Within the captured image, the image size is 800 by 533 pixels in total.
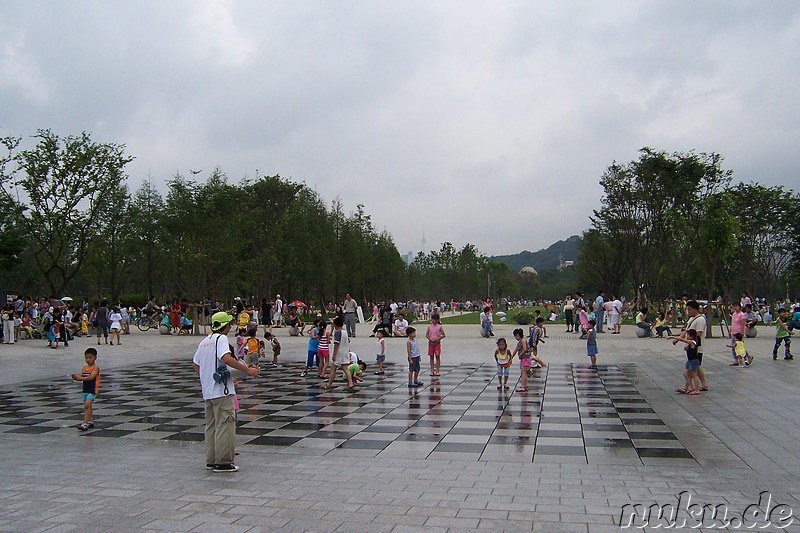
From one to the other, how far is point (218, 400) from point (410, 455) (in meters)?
2.28

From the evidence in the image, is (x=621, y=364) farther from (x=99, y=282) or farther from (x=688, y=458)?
(x=99, y=282)

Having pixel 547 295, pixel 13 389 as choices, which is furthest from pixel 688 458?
pixel 547 295

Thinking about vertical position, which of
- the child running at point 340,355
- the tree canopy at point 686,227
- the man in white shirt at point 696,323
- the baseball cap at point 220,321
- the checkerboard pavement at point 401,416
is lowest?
the checkerboard pavement at point 401,416

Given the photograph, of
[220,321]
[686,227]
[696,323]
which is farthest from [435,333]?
[686,227]

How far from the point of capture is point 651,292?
4862 centimetres

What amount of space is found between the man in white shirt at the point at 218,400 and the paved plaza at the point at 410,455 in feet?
0.72

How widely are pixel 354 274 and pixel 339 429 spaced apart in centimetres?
4505

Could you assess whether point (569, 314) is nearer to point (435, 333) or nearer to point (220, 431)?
point (435, 333)

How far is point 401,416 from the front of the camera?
1047 centimetres

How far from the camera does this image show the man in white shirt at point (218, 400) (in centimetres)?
710

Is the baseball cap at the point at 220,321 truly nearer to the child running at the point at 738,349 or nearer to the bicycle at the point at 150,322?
the child running at the point at 738,349

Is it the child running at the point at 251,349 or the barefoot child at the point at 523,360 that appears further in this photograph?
the child running at the point at 251,349

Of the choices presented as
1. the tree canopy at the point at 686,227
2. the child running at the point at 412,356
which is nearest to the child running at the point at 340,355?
the child running at the point at 412,356

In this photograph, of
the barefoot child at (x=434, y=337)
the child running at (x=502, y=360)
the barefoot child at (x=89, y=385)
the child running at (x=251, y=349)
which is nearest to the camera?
the barefoot child at (x=89, y=385)
